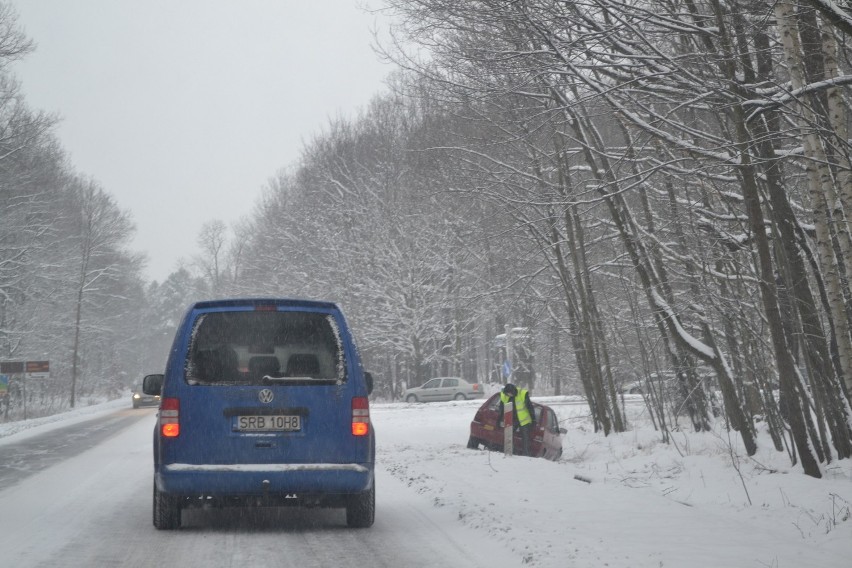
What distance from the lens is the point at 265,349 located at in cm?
830

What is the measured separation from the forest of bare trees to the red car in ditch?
1.90 m

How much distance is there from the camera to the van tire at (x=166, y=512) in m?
8.03

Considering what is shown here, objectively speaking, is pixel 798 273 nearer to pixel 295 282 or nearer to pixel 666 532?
pixel 666 532

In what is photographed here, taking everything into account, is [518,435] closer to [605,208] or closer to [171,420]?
[605,208]

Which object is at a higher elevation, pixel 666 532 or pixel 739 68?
pixel 739 68

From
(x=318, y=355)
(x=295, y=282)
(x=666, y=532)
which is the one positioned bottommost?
(x=666, y=532)

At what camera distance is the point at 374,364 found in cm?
5388

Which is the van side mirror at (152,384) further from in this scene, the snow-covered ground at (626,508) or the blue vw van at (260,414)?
the snow-covered ground at (626,508)

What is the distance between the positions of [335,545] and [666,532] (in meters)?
2.68

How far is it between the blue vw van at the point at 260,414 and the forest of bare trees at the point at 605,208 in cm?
326

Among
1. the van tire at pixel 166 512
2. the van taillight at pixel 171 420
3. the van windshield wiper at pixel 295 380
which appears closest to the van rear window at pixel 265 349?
the van windshield wiper at pixel 295 380

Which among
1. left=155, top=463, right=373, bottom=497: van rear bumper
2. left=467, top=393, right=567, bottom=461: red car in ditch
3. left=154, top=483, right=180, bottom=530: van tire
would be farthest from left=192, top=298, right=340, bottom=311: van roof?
left=467, top=393, right=567, bottom=461: red car in ditch

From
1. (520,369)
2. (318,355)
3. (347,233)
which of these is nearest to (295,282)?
(347,233)

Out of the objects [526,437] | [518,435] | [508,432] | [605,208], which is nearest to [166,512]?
[508,432]
